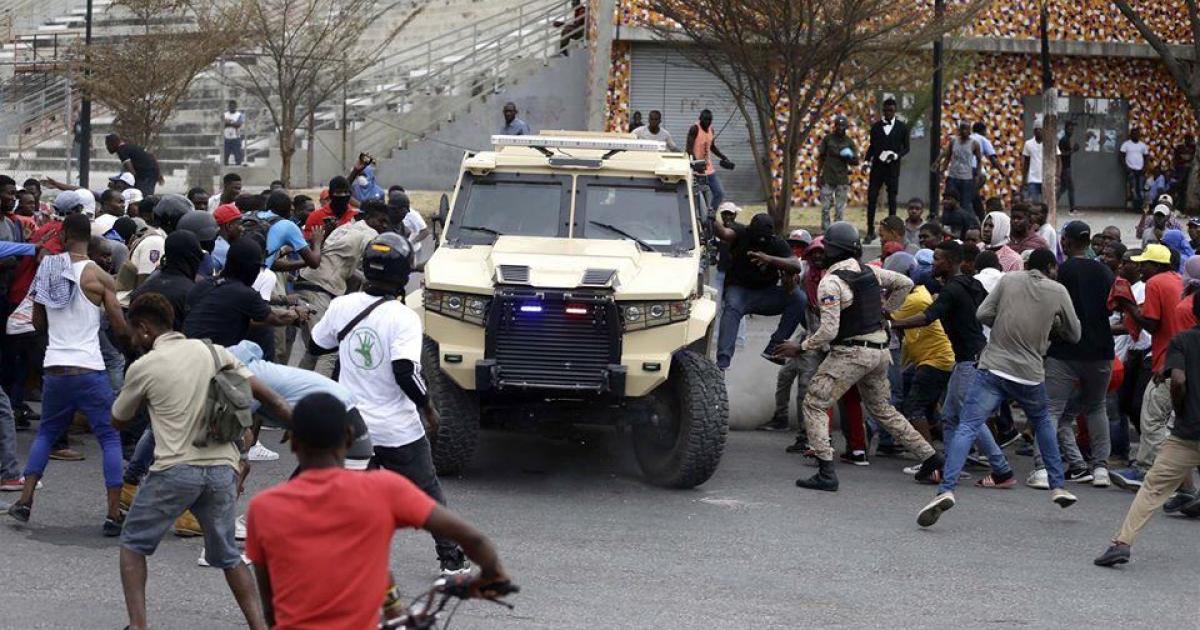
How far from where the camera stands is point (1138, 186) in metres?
30.0

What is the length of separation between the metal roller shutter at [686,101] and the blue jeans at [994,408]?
17038 millimetres

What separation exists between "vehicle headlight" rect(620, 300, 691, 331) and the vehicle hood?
0.07m

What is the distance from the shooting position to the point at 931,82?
2517 cm

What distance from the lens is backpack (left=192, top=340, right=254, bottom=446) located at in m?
7.08

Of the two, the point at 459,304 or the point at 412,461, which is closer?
the point at 412,461

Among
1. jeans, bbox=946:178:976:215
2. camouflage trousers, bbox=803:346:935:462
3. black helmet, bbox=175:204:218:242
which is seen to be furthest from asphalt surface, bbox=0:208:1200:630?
jeans, bbox=946:178:976:215

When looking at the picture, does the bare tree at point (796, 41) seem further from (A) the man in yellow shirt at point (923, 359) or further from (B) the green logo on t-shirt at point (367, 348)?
(B) the green logo on t-shirt at point (367, 348)

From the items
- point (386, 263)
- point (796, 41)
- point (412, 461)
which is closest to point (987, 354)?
point (412, 461)

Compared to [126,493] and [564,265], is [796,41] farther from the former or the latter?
[126,493]

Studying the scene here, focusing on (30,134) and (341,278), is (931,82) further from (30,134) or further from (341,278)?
(30,134)

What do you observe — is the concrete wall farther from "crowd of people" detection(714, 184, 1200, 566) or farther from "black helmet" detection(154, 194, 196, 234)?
"black helmet" detection(154, 194, 196, 234)

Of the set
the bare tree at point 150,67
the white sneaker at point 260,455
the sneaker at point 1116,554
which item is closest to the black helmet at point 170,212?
the white sneaker at point 260,455

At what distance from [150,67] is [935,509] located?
18513 mm

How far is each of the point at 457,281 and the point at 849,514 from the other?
294 centimetres
